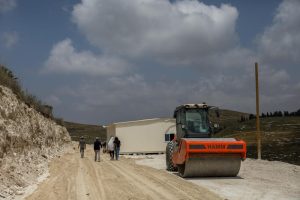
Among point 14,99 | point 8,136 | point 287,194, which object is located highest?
point 14,99

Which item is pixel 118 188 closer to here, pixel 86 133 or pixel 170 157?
pixel 170 157

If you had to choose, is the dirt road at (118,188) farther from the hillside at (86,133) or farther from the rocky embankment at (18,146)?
the hillside at (86,133)

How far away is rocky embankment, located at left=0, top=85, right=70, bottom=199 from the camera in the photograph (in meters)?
17.4

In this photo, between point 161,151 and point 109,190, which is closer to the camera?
point 109,190

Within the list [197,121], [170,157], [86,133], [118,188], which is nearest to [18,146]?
[170,157]

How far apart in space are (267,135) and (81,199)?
137ft

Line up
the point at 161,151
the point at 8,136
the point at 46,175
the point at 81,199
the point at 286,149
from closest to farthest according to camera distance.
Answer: the point at 81,199 → the point at 46,175 → the point at 8,136 → the point at 286,149 → the point at 161,151

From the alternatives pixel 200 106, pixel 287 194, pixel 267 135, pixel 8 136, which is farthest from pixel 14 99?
pixel 267 135

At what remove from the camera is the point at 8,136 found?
23.6m

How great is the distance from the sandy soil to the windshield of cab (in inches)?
106

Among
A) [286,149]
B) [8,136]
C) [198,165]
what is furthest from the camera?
[286,149]

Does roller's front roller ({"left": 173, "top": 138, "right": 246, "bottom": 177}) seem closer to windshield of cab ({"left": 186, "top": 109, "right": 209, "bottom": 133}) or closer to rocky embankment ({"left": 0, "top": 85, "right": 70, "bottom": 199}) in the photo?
windshield of cab ({"left": 186, "top": 109, "right": 209, "bottom": 133})

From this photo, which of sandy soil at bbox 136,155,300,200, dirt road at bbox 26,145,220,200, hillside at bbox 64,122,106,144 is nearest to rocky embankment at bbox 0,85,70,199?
dirt road at bbox 26,145,220,200

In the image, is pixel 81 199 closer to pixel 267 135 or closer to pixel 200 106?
pixel 200 106
